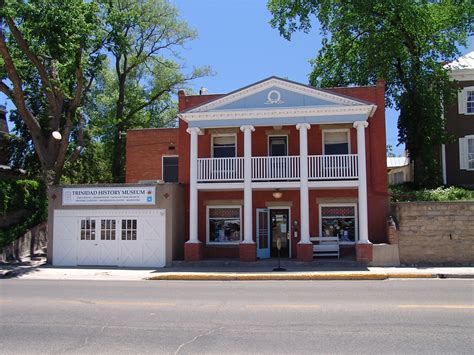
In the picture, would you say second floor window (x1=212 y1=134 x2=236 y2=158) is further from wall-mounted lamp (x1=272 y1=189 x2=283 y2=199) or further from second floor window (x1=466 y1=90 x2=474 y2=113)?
second floor window (x1=466 y1=90 x2=474 y2=113)

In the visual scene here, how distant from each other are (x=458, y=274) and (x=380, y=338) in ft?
32.6

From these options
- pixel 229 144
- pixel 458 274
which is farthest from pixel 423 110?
pixel 458 274

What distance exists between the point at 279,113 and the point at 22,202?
14.8m

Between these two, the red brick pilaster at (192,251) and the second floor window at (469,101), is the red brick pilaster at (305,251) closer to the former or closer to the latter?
the red brick pilaster at (192,251)

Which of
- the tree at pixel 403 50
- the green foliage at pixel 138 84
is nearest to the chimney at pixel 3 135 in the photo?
the green foliage at pixel 138 84

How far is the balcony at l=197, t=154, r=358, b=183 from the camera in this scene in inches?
797

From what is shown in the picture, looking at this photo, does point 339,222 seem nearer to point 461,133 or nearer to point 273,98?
point 273,98

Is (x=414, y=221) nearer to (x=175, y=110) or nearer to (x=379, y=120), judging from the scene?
(x=379, y=120)

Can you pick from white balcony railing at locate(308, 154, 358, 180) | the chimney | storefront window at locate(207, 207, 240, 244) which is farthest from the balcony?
the chimney

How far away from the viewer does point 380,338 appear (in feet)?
23.8

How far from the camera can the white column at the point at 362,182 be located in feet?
62.3

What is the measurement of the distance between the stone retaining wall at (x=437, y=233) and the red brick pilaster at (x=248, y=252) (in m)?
5.59

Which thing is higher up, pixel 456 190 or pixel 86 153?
pixel 86 153

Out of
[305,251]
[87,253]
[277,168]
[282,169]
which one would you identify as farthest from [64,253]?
[305,251]
